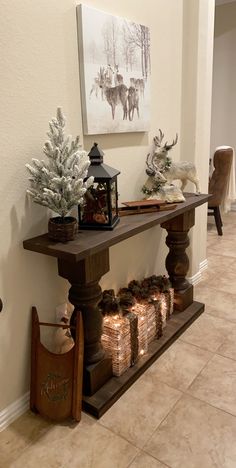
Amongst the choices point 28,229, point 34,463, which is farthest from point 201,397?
point 28,229

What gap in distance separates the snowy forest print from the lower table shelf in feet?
3.84

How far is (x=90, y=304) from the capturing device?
1.61 m

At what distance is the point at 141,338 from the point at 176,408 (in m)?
0.39

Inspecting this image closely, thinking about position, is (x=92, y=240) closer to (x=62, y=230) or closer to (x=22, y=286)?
(x=62, y=230)

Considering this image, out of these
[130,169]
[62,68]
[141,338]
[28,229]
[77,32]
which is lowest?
[141,338]

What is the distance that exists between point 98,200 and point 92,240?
22 cm

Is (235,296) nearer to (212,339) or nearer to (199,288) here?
(199,288)

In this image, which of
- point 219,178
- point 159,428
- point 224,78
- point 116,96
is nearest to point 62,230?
point 116,96

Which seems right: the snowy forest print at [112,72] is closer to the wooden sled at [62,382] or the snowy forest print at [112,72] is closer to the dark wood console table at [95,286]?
the dark wood console table at [95,286]

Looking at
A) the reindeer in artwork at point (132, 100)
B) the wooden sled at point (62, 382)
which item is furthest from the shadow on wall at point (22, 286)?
the reindeer in artwork at point (132, 100)

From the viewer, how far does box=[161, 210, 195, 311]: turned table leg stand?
2.23 meters

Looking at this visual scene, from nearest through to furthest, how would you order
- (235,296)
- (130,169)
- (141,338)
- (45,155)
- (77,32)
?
(45,155), (77,32), (141,338), (130,169), (235,296)

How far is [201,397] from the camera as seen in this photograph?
5.62 ft

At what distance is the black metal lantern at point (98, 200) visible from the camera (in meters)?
1.59
